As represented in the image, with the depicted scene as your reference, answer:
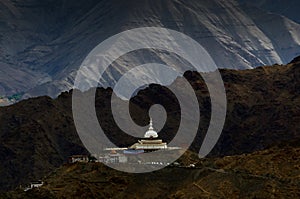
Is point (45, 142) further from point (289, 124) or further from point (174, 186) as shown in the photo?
point (174, 186)

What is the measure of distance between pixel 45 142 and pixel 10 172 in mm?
8309

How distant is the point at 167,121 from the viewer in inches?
6737

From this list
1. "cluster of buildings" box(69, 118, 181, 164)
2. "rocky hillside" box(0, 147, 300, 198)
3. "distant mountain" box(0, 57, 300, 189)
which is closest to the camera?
"rocky hillside" box(0, 147, 300, 198)

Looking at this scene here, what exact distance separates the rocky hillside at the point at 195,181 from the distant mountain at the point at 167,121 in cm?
5225

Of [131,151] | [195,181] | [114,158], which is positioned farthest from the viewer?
[131,151]

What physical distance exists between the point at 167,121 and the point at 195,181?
79.6 meters

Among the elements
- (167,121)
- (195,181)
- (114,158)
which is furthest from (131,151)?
(167,121)

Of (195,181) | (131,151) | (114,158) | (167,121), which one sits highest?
(131,151)

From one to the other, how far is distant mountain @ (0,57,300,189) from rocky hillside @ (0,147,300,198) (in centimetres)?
5225

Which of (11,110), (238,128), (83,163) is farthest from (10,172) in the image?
(83,163)

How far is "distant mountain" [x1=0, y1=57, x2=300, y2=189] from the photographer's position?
15875 centimetres

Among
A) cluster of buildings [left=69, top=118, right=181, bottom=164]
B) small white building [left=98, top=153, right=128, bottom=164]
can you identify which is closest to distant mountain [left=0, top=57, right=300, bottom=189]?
cluster of buildings [left=69, top=118, right=181, bottom=164]

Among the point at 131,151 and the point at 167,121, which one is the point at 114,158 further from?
the point at 167,121

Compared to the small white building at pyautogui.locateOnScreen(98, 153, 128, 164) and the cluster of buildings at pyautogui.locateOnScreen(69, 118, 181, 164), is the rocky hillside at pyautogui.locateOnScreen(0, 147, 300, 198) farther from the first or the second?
the cluster of buildings at pyautogui.locateOnScreen(69, 118, 181, 164)
